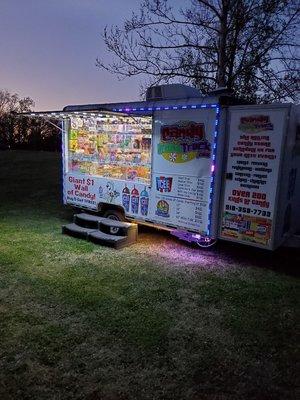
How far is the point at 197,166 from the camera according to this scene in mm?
7207

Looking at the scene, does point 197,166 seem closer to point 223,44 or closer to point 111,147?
point 111,147

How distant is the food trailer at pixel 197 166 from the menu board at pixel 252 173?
0.02 m

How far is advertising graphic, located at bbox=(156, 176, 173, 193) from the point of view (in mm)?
7737

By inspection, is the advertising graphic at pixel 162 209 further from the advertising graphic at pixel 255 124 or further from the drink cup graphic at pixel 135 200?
the advertising graphic at pixel 255 124

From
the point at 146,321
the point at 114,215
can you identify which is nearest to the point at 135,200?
the point at 114,215

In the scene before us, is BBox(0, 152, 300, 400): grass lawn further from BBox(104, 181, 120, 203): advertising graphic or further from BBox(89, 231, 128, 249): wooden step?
BBox(104, 181, 120, 203): advertising graphic

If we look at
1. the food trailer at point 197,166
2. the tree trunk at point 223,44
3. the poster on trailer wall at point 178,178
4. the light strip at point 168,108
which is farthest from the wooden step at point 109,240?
the tree trunk at point 223,44

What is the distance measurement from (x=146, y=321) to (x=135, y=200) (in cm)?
398

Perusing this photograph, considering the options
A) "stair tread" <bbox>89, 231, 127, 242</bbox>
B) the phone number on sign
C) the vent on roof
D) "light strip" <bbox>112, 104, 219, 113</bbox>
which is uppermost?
the vent on roof

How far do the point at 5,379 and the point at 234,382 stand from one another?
247 centimetres

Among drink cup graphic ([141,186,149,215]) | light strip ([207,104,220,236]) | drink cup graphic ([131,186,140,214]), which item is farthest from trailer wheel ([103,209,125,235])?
light strip ([207,104,220,236])

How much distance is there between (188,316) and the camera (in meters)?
5.03

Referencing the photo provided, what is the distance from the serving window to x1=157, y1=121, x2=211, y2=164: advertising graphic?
567mm

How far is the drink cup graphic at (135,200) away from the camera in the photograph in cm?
835
